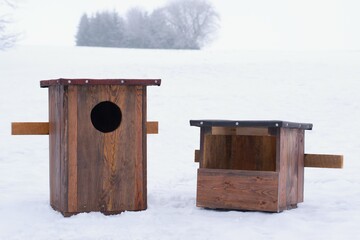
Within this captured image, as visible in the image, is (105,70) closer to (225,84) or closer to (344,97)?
(225,84)

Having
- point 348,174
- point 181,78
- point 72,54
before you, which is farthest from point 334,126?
point 72,54

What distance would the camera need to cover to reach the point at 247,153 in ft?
22.9

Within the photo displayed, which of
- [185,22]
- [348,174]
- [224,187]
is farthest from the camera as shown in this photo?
[185,22]

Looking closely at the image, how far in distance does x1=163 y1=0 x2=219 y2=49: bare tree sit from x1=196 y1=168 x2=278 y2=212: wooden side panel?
33.3 m

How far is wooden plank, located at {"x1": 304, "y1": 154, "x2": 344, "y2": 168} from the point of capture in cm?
640

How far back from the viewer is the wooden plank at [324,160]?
6.40m

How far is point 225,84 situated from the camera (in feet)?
54.9

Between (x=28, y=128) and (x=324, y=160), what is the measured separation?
2637mm

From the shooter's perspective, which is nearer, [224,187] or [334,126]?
[224,187]

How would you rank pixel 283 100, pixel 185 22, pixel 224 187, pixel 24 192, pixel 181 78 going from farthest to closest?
pixel 185 22
pixel 181 78
pixel 283 100
pixel 24 192
pixel 224 187

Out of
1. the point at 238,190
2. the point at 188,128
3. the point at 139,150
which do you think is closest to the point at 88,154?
the point at 139,150

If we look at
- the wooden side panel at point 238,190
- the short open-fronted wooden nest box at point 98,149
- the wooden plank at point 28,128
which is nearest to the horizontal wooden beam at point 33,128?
the wooden plank at point 28,128

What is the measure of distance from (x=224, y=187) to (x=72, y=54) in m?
19.5

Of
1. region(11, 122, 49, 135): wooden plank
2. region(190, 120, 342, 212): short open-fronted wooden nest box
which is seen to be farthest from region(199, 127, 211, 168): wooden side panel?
region(11, 122, 49, 135): wooden plank
